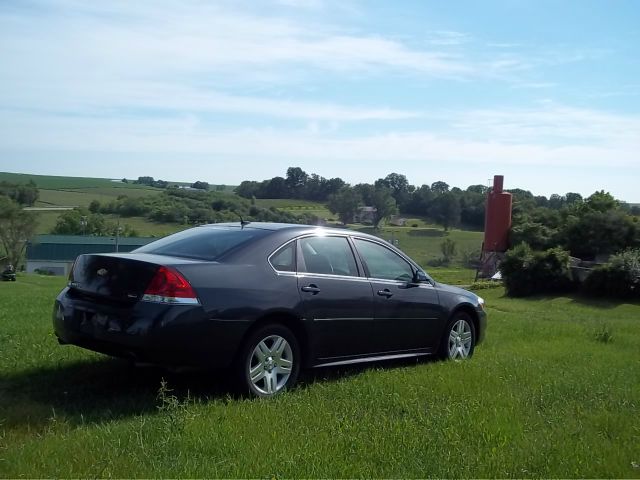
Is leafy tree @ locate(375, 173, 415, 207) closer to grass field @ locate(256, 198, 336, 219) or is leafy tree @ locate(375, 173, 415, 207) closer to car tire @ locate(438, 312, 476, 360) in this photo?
grass field @ locate(256, 198, 336, 219)

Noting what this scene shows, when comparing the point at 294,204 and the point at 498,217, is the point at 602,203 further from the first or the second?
the point at 294,204

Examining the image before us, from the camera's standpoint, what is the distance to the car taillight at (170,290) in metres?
5.56

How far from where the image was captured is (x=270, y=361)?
6.05 metres

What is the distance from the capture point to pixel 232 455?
4.38 meters

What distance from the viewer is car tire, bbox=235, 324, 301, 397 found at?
583cm

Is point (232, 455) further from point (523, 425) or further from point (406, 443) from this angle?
point (523, 425)

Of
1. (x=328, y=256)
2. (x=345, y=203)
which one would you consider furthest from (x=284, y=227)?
(x=345, y=203)

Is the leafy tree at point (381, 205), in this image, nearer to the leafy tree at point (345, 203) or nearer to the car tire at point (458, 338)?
the leafy tree at point (345, 203)

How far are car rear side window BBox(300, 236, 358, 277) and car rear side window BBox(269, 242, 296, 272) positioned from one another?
0.45ft

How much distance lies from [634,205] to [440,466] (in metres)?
84.5

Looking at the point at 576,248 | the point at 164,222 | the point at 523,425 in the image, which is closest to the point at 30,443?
the point at 523,425

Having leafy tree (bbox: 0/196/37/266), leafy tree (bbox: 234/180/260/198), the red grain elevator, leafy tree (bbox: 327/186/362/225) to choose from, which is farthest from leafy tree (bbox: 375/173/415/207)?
leafy tree (bbox: 0/196/37/266)

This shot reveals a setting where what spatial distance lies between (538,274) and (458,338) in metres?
49.0

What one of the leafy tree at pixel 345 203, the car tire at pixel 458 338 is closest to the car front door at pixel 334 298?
the car tire at pixel 458 338
